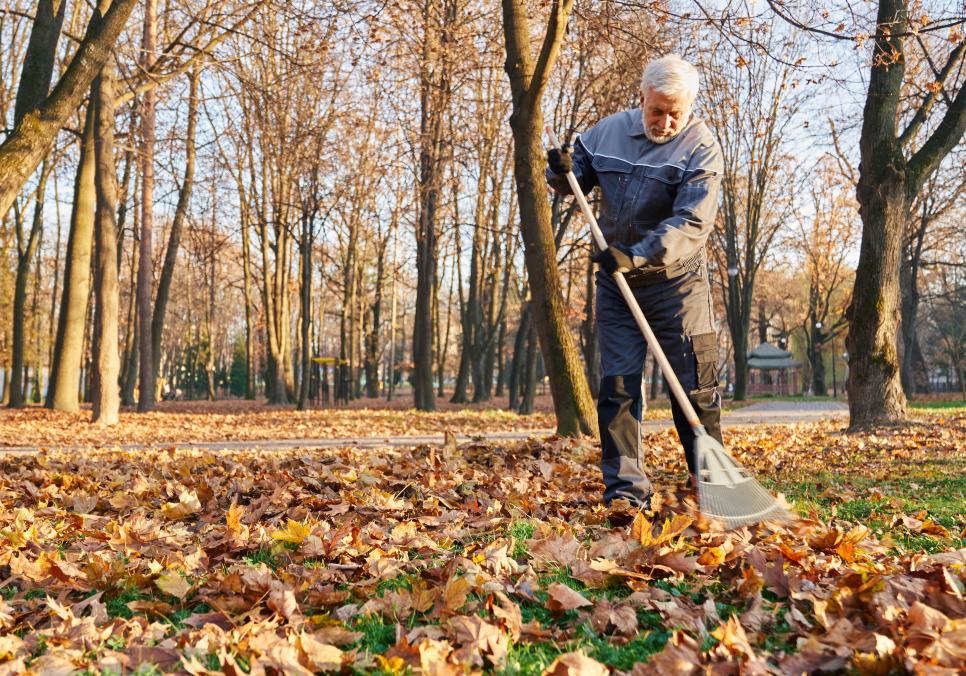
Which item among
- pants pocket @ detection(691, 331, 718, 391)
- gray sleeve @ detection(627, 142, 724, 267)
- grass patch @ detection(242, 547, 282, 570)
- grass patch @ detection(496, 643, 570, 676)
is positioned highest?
gray sleeve @ detection(627, 142, 724, 267)

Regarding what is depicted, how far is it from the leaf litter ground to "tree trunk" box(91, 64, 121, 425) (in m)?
9.30

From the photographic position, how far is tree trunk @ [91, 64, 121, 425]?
46.3ft

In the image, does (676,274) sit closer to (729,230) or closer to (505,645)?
(505,645)

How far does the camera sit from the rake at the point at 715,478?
3973mm

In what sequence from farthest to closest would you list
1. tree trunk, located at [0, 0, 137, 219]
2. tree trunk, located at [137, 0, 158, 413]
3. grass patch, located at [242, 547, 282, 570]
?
tree trunk, located at [137, 0, 158, 413]
tree trunk, located at [0, 0, 137, 219]
grass patch, located at [242, 547, 282, 570]

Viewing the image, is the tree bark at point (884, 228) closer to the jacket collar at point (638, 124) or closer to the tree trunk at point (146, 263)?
the jacket collar at point (638, 124)

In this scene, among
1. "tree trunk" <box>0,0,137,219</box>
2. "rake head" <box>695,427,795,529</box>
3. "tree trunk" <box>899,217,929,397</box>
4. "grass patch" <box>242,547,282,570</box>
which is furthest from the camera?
"tree trunk" <box>899,217,929,397</box>

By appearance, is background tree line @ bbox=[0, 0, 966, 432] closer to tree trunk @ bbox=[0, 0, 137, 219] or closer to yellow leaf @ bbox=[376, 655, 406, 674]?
tree trunk @ bbox=[0, 0, 137, 219]

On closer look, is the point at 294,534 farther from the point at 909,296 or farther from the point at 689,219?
the point at 909,296

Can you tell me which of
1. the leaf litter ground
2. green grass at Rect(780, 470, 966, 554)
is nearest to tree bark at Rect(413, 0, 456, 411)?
green grass at Rect(780, 470, 966, 554)

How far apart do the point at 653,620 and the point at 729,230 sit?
80.9 ft

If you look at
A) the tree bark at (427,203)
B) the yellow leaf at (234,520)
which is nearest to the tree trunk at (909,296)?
the tree bark at (427,203)

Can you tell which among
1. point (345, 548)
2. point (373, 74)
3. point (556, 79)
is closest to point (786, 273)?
point (556, 79)

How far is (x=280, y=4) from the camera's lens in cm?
1147
